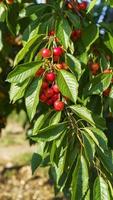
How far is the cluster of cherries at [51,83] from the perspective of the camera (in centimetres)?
177

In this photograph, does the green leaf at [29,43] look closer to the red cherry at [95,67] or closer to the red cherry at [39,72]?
the red cherry at [39,72]

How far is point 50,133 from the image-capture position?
1763 millimetres

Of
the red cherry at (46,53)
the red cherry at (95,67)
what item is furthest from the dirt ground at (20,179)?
the red cherry at (46,53)

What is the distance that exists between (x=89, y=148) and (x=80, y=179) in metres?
0.12

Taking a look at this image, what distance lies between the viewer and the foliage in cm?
175

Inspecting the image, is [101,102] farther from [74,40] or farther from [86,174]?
[86,174]

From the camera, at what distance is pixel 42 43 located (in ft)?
6.51

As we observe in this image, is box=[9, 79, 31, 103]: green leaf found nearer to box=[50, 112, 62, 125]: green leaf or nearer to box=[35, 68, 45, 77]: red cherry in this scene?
box=[35, 68, 45, 77]: red cherry

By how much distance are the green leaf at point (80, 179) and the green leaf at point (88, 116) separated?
13 cm

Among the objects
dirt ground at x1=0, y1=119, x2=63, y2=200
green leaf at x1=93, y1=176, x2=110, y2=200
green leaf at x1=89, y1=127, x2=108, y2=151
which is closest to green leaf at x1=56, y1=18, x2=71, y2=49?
green leaf at x1=89, y1=127, x2=108, y2=151

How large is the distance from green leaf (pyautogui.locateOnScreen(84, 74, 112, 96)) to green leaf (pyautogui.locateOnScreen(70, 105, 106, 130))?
96 mm

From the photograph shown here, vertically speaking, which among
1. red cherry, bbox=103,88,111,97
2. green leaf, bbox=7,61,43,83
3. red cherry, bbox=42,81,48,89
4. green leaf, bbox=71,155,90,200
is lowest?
green leaf, bbox=71,155,90,200

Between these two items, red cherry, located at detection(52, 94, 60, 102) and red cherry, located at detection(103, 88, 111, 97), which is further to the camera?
red cherry, located at detection(103, 88, 111, 97)

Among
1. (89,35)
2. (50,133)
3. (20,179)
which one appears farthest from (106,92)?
(20,179)
